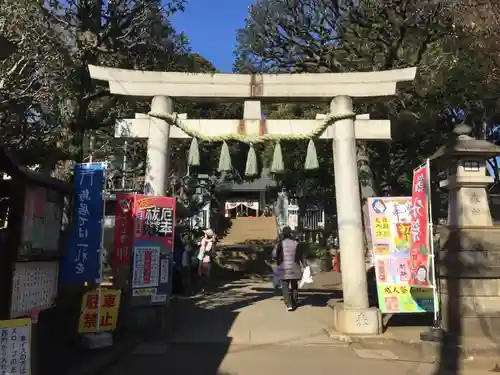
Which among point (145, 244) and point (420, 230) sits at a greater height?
point (420, 230)

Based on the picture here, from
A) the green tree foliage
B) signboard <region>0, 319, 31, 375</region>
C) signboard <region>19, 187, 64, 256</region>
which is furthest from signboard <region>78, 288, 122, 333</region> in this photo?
the green tree foliage

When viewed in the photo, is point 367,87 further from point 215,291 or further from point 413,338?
point 215,291

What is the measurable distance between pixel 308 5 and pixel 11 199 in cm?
1347

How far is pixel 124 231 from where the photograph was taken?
818 cm

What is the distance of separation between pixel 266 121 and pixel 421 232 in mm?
3548

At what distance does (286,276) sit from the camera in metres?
10.4

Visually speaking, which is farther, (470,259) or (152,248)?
(152,248)

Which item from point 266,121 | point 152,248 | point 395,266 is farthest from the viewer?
point 266,121

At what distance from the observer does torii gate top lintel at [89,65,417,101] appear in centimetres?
909

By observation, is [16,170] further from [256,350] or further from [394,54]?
[394,54]

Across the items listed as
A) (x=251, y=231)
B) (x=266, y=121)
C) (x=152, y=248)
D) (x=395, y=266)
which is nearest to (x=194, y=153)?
(x=266, y=121)

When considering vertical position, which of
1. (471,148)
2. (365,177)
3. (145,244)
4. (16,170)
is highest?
(365,177)

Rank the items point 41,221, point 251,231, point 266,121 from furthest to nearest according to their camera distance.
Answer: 1. point 251,231
2. point 266,121
3. point 41,221

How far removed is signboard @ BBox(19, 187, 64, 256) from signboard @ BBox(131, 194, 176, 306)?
179 cm
